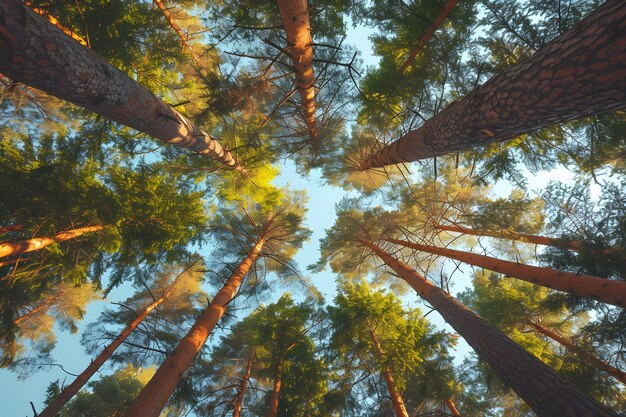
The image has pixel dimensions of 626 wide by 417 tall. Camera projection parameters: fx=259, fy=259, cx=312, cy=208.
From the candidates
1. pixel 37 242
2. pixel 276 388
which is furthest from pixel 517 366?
pixel 37 242

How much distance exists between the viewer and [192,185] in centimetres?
1051

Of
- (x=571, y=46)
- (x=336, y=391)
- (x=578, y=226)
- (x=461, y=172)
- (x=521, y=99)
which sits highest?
(x=461, y=172)

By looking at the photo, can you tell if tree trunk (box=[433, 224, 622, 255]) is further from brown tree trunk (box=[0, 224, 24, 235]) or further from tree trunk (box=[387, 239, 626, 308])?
brown tree trunk (box=[0, 224, 24, 235])

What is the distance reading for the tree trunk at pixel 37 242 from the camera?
→ 19.3ft

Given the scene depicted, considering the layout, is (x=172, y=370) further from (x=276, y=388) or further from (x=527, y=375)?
(x=276, y=388)

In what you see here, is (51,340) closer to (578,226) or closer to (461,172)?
(461,172)

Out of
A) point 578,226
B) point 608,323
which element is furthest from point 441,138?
point 608,323

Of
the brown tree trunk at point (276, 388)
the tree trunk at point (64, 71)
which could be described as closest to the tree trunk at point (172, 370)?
the tree trunk at point (64, 71)

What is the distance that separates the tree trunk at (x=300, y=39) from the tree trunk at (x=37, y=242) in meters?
7.47

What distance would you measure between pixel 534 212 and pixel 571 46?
8903 millimetres

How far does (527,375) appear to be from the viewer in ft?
10.5

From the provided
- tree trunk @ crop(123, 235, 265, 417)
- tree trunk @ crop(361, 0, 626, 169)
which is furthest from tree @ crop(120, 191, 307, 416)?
tree trunk @ crop(361, 0, 626, 169)

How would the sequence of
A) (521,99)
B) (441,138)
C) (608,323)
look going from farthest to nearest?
(608,323) < (441,138) < (521,99)

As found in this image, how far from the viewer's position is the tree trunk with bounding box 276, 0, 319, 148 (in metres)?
3.87
